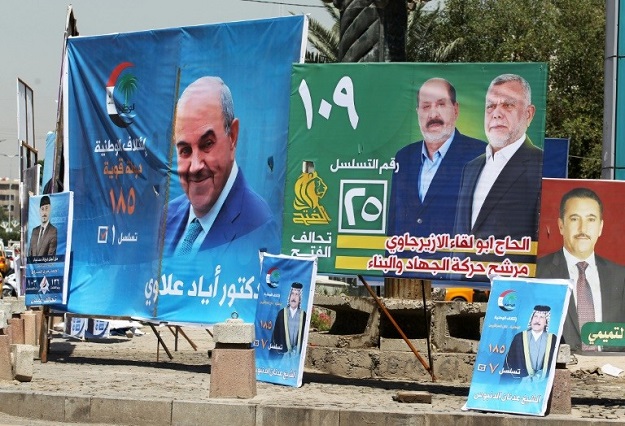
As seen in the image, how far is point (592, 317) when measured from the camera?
41.8 feet

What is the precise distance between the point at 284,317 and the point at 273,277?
485mm

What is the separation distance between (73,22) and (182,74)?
2.56m

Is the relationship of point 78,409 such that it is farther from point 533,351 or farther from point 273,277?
point 533,351

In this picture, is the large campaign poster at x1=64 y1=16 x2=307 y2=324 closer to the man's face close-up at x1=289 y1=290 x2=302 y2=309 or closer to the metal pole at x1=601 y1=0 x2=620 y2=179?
the man's face close-up at x1=289 y1=290 x2=302 y2=309

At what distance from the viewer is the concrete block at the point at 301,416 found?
448 inches

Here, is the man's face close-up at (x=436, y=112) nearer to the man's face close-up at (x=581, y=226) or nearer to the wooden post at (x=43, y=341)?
the man's face close-up at (x=581, y=226)

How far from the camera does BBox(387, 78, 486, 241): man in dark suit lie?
13.2 meters

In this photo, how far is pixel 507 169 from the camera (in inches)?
512

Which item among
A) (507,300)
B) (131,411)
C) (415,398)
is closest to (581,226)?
(507,300)

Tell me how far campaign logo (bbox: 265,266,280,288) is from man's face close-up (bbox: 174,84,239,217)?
1.65 meters

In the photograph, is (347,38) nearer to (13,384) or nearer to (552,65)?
(13,384)

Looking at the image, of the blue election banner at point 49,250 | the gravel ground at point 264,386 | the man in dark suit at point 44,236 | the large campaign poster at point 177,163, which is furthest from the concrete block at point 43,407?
the man in dark suit at point 44,236

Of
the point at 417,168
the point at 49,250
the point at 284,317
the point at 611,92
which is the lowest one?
the point at 284,317

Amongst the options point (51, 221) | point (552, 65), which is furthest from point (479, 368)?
point (552, 65)
